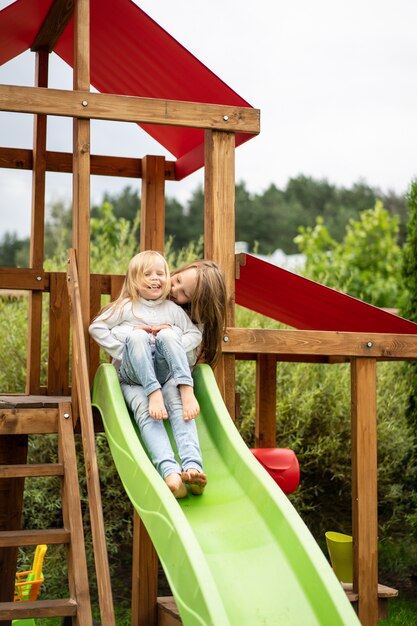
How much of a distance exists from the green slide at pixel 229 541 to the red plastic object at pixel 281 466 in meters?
0.79

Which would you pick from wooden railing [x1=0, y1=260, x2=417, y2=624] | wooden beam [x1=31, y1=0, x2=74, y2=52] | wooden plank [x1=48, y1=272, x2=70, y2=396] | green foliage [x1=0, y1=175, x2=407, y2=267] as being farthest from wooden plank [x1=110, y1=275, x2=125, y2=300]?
green foliage [x1=0, y1=175, x2=407, y2=267]

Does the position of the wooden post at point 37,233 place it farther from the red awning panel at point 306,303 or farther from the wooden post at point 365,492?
the wooden post at point 365,492

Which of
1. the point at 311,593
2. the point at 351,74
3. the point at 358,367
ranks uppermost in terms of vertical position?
the point at 351,74

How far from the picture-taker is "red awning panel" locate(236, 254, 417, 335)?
18.0 ft

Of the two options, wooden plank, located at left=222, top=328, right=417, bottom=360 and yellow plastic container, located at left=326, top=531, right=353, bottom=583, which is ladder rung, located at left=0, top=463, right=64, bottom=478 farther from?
yellow plastic container, located at left=326, top=531, right=353, bottom=583

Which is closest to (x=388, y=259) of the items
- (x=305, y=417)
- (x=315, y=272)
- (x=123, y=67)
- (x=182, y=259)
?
(x=315, y=272)

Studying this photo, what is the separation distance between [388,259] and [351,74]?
11.8m

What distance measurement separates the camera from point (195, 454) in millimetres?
4184

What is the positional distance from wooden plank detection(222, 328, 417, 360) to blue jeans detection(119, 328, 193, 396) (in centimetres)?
52

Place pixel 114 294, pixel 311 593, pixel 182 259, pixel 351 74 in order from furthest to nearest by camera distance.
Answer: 1. pixel 351 74
2. pixel 182 259
3. pixel 114 294
4. pixel 311 593

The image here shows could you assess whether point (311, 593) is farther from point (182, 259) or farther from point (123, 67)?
point (182, 259)

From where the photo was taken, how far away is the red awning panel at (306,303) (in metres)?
5.50

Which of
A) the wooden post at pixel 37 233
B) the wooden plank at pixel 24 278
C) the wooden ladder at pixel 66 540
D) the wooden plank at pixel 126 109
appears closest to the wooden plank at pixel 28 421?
the wooden ladder at pixel 66 540

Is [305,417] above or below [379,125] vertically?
below
